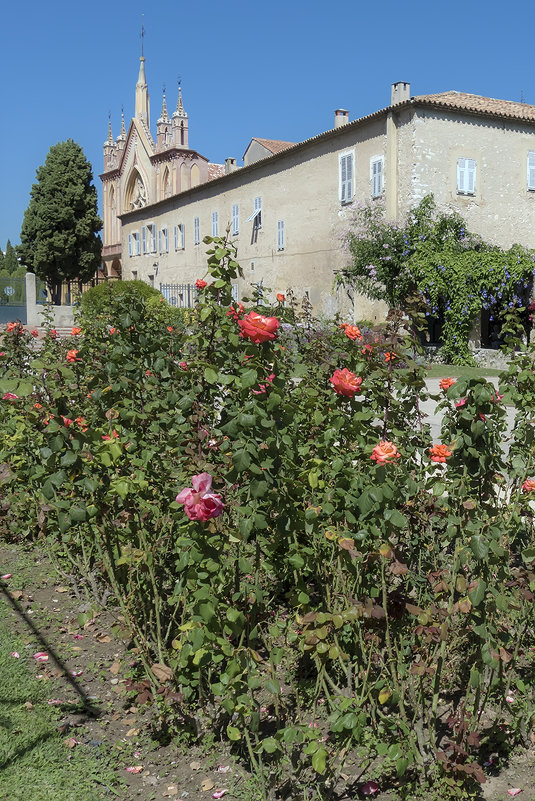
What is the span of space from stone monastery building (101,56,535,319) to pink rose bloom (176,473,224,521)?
11.7 m

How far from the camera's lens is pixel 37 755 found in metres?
2.84

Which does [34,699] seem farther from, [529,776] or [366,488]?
[529,776]

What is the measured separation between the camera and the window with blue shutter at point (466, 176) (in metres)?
20.4

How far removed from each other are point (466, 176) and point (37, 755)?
1994 centimetres

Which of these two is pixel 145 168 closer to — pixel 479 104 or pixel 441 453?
pixel 479 104

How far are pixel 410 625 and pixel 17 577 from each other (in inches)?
98.1

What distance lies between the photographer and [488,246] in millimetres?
20500

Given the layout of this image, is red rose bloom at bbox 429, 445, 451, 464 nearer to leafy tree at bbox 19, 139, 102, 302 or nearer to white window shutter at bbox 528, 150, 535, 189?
white window shutter at bbox 528, 150, 535, 189

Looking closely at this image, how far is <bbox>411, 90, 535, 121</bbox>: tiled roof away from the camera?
19.6 meters

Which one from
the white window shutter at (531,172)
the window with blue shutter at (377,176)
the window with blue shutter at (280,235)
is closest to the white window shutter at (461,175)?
the window with blue shutter at (377,176)

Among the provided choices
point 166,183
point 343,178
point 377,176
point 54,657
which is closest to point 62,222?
point 166,183

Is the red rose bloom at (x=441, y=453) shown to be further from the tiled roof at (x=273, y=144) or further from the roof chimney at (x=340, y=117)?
the tiled roof at (x=273, y=144)

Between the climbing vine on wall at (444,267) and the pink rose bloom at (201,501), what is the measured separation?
17130 millimetres

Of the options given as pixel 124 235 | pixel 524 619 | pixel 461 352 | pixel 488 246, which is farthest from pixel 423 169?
pixel 124 235
